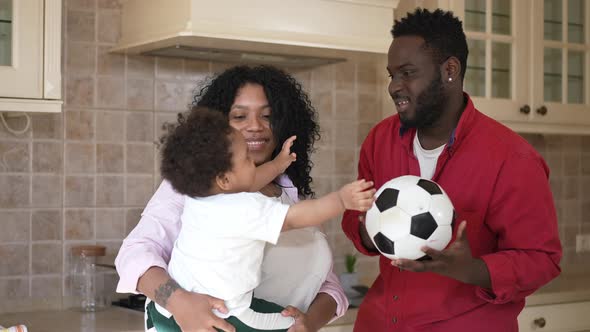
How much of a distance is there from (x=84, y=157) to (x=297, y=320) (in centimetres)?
136

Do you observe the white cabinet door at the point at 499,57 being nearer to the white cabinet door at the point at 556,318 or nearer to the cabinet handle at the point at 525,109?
the cabinet handle at the point at 525,109

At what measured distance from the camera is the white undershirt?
75.6 inches

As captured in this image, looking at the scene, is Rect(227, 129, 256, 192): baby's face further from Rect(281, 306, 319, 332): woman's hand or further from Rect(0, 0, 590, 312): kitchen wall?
Rect(0, 0, 590, 312): kitchen wall

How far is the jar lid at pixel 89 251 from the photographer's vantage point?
107 inches

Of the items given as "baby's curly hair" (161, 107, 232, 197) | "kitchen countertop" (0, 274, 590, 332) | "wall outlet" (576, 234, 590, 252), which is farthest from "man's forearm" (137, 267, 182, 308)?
"wall outlet" (576, 234, 590, 252)

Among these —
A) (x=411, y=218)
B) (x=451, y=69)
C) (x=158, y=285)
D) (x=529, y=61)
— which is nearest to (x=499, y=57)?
(x=529, y=61)

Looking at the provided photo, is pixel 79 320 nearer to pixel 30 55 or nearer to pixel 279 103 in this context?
pixel 30 55

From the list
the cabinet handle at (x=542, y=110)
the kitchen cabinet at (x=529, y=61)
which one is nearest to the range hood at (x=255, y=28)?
the kitchen cabinet at (x=529, y=61)

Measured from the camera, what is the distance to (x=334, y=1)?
264 centimetres

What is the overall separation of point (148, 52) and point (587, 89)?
5.54ft

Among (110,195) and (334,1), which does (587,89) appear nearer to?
(334,1)

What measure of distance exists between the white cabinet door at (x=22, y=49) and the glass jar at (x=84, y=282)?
0.59 metres

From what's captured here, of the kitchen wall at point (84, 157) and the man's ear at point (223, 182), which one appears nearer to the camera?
the man's ear at point (223, 182)

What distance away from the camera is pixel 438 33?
1.88 m
